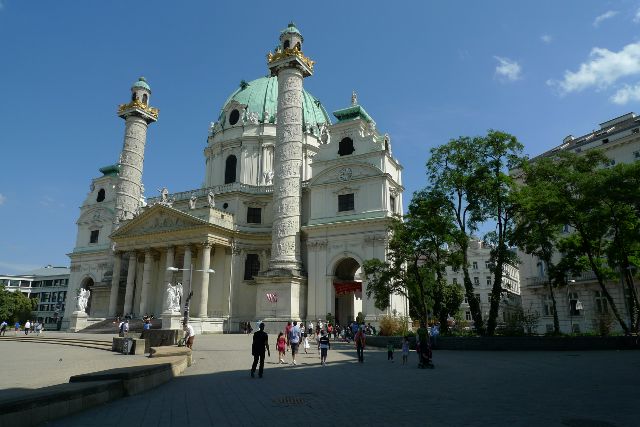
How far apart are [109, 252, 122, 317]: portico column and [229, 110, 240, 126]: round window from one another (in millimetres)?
20735

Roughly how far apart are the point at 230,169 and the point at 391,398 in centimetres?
4855

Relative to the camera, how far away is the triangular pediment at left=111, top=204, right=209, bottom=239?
150 ft

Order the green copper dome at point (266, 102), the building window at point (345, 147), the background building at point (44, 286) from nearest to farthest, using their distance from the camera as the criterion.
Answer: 1. the building window at point (345, 147)
2. the green copper dome at point (266, 102)
3. the background building at point (44, 286)

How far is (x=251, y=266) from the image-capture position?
160ft

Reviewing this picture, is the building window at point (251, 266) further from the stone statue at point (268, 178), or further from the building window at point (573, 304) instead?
the building window at point (573, 304)

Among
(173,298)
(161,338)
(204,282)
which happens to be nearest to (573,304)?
(173,298)

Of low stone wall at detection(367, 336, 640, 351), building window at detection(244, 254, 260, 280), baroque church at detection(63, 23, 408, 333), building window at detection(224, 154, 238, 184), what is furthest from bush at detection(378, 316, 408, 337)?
building window at detection(224, 154, 238, 184)

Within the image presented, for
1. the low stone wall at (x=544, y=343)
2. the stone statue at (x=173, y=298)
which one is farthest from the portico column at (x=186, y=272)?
the low stone wall at (x=544, y=343)

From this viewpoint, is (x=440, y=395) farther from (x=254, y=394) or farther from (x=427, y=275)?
(x=427, y=275)

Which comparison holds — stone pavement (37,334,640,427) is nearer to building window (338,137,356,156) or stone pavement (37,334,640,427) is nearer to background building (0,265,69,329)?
building window (338,137,356,156)

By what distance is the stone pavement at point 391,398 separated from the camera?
25.1ft

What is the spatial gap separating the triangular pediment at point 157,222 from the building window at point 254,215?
7147 millimetres

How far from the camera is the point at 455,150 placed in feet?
92.7

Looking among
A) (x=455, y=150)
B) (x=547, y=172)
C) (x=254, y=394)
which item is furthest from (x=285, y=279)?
(x=254, y=394)
